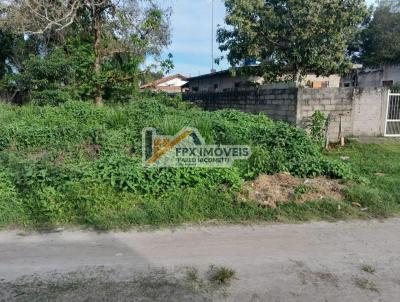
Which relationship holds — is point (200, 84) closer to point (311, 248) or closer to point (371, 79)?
point (371, 79)

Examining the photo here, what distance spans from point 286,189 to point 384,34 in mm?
20117

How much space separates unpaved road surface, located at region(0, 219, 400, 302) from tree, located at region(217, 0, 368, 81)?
11119 millimetres

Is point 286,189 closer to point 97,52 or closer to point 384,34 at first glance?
point 97,52

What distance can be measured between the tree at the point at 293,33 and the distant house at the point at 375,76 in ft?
19.3

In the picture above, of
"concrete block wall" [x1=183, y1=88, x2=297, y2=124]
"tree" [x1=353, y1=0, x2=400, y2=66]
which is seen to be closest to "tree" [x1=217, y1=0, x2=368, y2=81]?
"concrete block wall" [x1=183, y1=88, x2=297, y2=124]

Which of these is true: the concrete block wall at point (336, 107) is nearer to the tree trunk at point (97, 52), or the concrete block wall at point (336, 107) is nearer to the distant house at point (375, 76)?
the tree trunk at point (97, 52)

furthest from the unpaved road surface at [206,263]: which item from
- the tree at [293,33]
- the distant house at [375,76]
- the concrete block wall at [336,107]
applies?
the distant house at [375,76]

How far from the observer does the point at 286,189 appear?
4988 millimetres

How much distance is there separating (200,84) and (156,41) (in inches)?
519

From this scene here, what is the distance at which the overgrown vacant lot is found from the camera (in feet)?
14.2

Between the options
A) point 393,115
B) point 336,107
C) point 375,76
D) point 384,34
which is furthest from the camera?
point 384,34

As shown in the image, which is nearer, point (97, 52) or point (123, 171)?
point (123, 171)

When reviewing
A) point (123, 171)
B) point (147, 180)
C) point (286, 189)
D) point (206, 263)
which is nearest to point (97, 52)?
point (123, 171)

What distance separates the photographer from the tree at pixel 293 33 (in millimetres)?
13359
